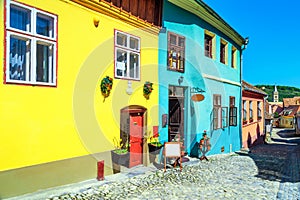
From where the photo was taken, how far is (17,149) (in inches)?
213

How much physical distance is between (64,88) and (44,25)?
1.52m

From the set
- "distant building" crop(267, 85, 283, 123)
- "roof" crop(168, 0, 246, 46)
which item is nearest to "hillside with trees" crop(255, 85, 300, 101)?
"distant building" crop(267, 85, 283, 123)

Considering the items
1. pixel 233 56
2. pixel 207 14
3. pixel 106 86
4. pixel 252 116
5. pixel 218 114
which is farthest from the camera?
pixel 252 116

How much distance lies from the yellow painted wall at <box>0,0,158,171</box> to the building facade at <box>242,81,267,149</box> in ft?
38.6

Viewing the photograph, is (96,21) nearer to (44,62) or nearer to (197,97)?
(44,62)

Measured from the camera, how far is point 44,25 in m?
6.08

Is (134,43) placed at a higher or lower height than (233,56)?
lower

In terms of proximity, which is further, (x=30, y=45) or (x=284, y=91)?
(x=284, y=91)

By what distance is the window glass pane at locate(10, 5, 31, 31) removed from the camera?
5418mm

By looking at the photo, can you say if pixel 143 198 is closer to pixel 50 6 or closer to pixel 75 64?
pixel 75 64

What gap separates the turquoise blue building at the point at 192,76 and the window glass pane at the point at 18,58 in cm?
517

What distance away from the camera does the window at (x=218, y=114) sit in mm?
13188

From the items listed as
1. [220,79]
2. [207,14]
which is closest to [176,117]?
[220,79]

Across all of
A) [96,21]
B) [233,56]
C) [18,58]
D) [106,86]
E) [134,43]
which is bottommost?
[106,86]
